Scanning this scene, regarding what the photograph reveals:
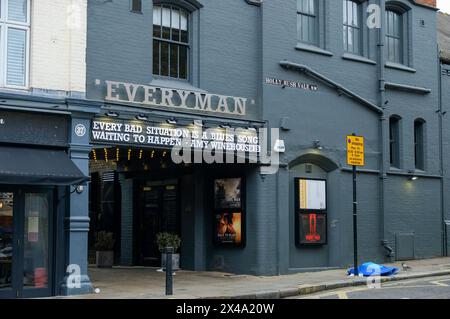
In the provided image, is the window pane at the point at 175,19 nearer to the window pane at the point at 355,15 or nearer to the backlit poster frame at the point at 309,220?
the backlit poster frame at the point at 309,220

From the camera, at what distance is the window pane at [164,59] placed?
19.1 m

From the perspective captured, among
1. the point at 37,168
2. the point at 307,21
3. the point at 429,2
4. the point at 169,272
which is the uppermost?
the point at 429,2

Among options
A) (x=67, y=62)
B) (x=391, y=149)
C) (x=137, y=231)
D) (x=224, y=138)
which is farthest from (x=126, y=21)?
(x=391, y=149)

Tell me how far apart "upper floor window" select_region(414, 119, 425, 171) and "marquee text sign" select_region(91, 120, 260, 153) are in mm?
7610

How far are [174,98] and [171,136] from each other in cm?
107

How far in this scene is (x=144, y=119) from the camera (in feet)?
58.0

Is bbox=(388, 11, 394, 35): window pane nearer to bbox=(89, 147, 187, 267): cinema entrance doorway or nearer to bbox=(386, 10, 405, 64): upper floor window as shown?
bbox=(386, 10, 405, 64): upper floor window

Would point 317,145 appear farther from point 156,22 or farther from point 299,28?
point 156,22

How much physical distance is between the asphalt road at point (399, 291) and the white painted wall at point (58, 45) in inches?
285

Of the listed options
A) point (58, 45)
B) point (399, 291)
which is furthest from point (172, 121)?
point (399, 291)

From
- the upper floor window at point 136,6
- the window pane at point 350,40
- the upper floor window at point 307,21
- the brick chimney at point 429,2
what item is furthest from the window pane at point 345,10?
the upper floor window at point 136,6

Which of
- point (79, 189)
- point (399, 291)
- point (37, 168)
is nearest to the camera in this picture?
point (37, 168)

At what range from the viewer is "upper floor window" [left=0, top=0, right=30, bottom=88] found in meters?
15.9

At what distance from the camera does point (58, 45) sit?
16375 mm
